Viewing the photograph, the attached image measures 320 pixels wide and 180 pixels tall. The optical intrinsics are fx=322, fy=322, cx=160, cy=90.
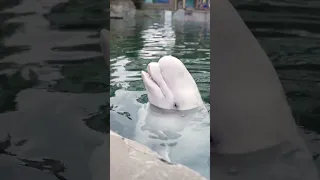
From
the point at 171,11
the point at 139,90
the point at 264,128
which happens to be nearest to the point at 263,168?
the point at 264,128

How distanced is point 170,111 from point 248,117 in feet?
3.64

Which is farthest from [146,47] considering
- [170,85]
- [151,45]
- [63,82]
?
[63,82]

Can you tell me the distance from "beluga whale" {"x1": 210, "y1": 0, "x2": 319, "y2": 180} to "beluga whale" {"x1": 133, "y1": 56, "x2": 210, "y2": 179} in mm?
604

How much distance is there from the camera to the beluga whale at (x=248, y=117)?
1.59 ft

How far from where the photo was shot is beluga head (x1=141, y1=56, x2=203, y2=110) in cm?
144

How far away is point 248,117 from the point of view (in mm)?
499

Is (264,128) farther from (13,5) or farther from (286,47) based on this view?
(13,5)

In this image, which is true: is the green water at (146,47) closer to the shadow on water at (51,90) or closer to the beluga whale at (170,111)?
the beluga whale at (170,111)

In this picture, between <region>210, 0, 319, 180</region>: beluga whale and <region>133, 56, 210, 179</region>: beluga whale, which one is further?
<region>133, 56, 210, 179</region>: beluga whale

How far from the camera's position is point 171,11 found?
1.30m

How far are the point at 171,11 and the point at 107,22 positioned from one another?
0.83 meters

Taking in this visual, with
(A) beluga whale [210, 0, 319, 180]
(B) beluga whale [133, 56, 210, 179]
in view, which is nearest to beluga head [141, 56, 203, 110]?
(B) beluga whale [133, 56, 210, 179]

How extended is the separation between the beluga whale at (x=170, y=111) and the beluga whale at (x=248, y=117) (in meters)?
0.60

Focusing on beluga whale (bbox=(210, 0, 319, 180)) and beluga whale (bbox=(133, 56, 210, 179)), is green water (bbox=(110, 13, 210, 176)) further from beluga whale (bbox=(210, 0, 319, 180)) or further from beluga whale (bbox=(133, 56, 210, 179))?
beluga whale (bbox=(210, 0, 319, 180))
